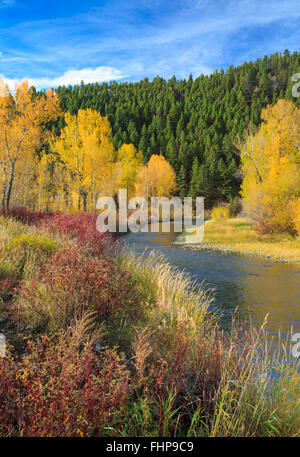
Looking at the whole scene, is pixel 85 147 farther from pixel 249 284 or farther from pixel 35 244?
pixel 35 244

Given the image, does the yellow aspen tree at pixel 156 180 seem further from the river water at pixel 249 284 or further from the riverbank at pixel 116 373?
the riverbank at pixel 116 373

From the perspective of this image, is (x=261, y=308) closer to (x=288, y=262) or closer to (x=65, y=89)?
(x=288, y=262)

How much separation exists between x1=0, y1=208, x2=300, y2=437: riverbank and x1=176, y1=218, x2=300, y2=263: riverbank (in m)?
14.6

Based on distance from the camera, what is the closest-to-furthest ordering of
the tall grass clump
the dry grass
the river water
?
1. the tall grass clump
2. the river water
3. the dry grass

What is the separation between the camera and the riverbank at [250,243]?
19609 mm

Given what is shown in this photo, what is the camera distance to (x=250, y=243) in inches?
925

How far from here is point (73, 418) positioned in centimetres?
235

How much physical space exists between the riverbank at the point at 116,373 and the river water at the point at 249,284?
2.84 meters

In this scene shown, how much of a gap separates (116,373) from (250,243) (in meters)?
22.0

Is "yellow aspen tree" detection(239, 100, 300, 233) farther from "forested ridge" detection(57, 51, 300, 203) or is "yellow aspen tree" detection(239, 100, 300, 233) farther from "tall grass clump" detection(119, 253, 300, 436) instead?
"forested ridge" detection(57, 51, 300, 203)

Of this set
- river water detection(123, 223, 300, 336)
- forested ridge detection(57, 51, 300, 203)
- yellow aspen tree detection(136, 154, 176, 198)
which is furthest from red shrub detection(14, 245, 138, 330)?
forested ridge detection(57, 51, 300, 203)

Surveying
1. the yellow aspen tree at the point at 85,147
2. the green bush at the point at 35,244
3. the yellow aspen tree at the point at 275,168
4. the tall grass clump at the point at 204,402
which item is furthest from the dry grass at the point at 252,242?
the tall grass clump at the point at 204,402

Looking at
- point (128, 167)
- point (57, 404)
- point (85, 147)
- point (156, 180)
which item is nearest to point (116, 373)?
point (57, 404)

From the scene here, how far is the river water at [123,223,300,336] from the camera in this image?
9107 millimetres
